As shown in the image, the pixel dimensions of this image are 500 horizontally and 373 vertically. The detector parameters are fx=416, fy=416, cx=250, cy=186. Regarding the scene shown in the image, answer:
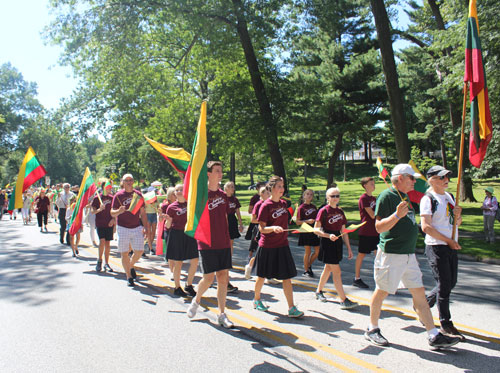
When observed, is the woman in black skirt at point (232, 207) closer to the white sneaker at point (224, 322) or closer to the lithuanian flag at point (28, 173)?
the white sneaker at point (224, 322)

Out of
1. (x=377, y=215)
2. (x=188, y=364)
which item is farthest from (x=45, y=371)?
(x=377, y=215)

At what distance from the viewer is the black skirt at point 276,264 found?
18.2 ft

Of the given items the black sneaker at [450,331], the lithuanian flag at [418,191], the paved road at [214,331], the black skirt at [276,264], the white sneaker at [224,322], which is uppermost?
the lithuanian flag at [418,191]

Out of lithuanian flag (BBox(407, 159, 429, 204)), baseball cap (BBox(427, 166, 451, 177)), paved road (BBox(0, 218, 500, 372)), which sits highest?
baseball cap (BBox(427, 166, 451, 177))

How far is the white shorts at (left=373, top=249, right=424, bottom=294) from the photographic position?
14.9 feet

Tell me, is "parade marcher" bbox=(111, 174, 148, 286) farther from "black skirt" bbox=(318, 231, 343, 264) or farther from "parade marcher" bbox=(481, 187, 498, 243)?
"parade marcher" bbox=(481, 187, 498, 243)

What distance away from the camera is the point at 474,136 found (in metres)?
4.88

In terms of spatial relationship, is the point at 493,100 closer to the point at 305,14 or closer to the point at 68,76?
the point at 305,14

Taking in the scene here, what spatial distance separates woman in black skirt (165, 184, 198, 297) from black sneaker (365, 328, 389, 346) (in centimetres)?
312

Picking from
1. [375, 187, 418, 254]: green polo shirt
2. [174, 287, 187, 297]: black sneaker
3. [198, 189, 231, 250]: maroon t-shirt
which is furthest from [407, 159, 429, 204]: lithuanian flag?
[174, 287, 187, 297]: black sneaker

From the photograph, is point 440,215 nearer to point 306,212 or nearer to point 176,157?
point 306,212

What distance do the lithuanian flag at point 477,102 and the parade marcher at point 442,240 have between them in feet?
1.88

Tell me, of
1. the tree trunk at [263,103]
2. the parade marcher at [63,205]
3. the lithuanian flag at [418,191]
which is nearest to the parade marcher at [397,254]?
the lithuanian flag at [418,191]

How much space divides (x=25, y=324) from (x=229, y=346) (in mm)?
2879
